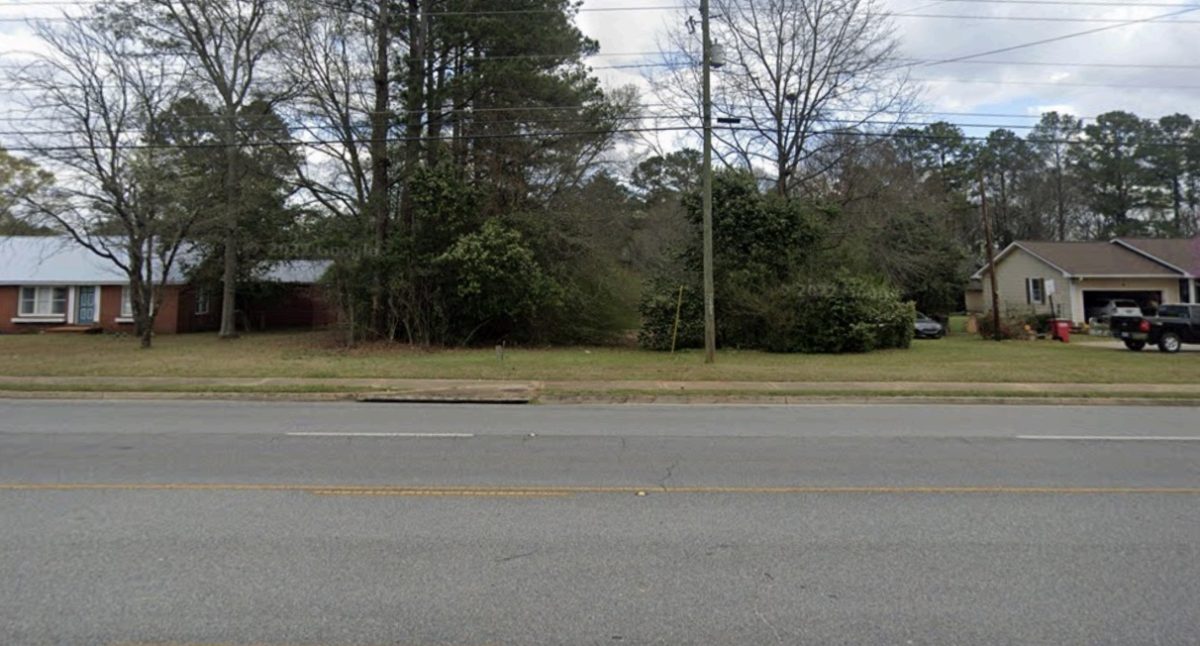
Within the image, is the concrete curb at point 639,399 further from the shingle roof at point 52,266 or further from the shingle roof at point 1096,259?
the shingle roof at point 1096,259

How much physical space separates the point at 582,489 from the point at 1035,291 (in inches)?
1771

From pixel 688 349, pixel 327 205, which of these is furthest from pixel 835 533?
pixel 327 205

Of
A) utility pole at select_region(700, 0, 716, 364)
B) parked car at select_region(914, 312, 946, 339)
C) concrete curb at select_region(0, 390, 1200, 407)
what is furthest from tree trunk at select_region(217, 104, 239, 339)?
parked car at select_region(914, 312, 946, 339)

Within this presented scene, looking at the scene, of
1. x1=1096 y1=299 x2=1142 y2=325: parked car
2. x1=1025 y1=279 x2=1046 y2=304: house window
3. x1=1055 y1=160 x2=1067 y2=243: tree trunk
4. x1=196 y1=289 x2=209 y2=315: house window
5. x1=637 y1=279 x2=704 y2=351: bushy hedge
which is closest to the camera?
x1=637 y1=279 x2=704 y2=351: bushy hedge

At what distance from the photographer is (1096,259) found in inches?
1576

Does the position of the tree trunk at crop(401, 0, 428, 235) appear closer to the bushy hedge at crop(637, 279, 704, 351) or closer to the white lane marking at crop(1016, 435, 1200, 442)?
the bushy hedge at crop(637, 279, 704, 351)

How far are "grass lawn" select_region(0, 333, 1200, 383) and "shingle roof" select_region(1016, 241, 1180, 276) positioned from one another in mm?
15018

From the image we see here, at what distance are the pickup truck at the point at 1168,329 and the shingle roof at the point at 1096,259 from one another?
49.1 ft

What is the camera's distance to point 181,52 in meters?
29.1

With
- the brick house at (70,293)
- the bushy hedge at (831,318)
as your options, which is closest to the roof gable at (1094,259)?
the bushy hedge at (831,318)

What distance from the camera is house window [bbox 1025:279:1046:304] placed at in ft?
137

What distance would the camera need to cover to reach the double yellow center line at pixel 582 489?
623 centimetres

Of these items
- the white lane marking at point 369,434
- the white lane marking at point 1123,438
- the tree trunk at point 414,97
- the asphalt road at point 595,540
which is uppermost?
the tree trunk at point 414,97

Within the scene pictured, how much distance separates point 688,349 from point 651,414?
1395 centimetres
